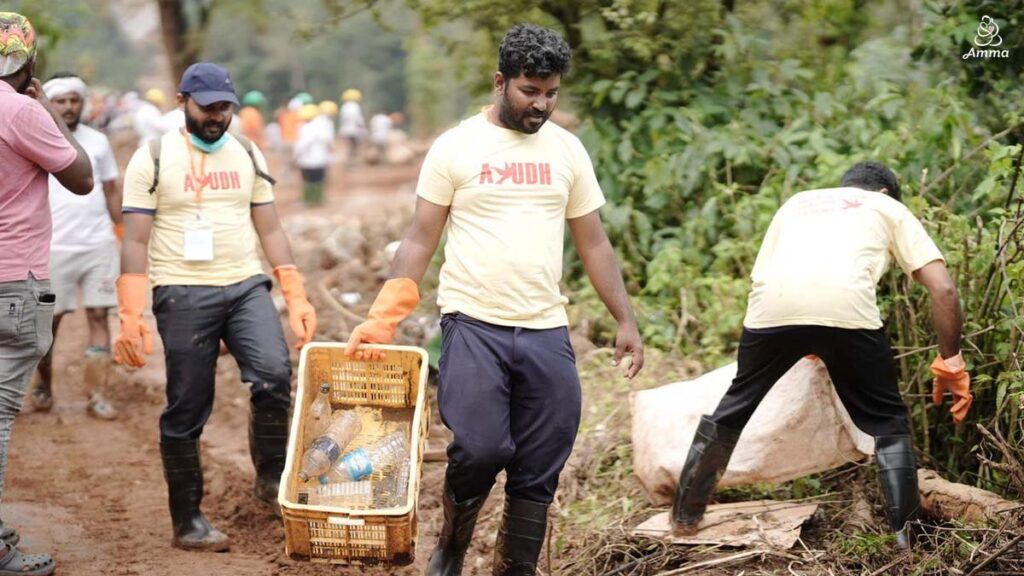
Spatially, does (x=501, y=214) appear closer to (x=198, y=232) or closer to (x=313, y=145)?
(x=198, y=232)

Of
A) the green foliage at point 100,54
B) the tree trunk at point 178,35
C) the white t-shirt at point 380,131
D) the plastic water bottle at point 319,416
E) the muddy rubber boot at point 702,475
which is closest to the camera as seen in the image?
the plastic water bottle at point 319,416

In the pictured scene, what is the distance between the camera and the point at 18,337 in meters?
4.34

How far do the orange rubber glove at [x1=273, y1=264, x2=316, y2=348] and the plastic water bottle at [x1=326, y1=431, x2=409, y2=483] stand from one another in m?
0.89

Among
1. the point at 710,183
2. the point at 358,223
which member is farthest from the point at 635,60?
the point at 358,223

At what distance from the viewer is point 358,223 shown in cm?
1232

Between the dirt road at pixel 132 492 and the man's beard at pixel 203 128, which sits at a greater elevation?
the man's beard at pixel 203 128

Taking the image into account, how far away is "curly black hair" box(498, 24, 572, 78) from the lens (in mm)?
3908

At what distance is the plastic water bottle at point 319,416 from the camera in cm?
451

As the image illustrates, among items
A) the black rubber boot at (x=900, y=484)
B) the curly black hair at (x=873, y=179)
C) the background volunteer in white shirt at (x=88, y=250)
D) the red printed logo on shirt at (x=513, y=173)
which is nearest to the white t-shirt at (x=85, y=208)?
the background volunteer in white shirt at (x=88, y=250)

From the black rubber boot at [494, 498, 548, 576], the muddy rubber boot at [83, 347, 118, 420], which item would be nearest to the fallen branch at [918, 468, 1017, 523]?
the black rubber boot at [494, 498, 548, 576]

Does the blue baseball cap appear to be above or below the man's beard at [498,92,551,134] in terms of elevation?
above

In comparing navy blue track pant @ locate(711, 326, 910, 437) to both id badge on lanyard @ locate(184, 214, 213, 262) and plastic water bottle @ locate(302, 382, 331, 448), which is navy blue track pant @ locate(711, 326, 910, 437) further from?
id badge on lanyard @ locate(184, 214, 213, 262)

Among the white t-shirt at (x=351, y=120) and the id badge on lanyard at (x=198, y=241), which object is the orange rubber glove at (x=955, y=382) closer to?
the id badge on lanyard at (x=198, y=241)

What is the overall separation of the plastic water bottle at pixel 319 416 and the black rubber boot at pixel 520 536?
2.66ft
